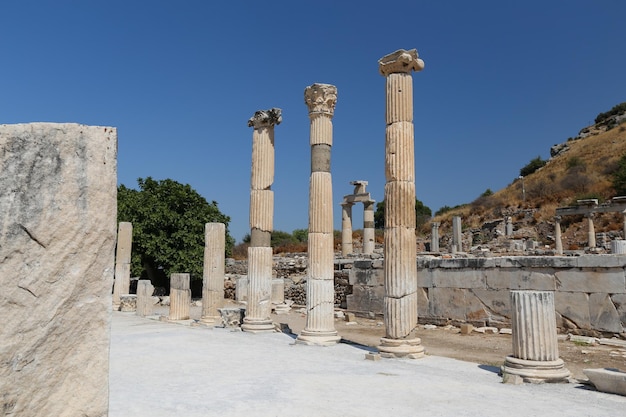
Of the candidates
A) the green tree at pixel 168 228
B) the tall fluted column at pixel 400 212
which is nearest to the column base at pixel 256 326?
the tall fluted column at pixel 400 212

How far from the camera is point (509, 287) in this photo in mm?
13711

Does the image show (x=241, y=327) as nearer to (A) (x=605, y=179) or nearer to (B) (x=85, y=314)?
(B) (x=85, y=314)

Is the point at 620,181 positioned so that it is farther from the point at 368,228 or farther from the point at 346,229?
the point at 346,229

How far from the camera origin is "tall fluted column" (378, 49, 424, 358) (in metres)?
9.61

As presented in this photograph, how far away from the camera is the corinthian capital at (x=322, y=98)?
12.1 m

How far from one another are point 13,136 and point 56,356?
3.28 ft

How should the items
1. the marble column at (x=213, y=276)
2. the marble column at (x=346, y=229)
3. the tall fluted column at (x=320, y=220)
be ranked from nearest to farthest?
1. the tall fluted column at (x=320, y=220)
2. the marble column at (x=213, y=276)
3. the marble column at (x=346, y=229)

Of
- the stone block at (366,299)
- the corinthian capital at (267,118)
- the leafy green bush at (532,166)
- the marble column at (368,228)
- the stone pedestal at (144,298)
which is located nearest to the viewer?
the corinthian capital at (267,118)

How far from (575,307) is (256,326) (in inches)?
303

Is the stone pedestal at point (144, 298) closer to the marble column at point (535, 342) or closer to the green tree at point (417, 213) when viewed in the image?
the marble column at point (535, 342)

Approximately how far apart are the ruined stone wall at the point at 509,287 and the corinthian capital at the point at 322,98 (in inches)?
236

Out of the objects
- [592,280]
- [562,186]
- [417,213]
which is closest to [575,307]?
[592,280]

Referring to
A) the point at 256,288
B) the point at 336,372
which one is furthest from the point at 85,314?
the point at 256,288

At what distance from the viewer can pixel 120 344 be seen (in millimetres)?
10672
